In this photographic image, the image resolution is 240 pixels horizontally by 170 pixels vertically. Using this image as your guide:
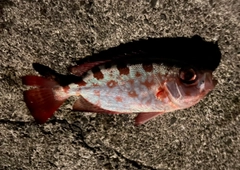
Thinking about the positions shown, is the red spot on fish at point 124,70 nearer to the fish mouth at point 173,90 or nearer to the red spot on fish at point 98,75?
the red spot on fish at point 98,75

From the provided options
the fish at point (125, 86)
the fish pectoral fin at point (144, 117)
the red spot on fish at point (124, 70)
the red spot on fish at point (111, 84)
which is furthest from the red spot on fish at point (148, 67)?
the fish pectoral fin at point (144, 117)

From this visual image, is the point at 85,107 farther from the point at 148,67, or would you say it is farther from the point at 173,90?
the point at 173,90

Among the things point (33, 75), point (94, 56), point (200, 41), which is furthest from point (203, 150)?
point (33, 75)

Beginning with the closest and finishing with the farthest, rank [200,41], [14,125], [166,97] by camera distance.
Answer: [166,97]
[200,41]
[14,125]

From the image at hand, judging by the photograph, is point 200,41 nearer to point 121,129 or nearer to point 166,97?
point 166,97

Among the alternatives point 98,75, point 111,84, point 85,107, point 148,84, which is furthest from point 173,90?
point 85,107
